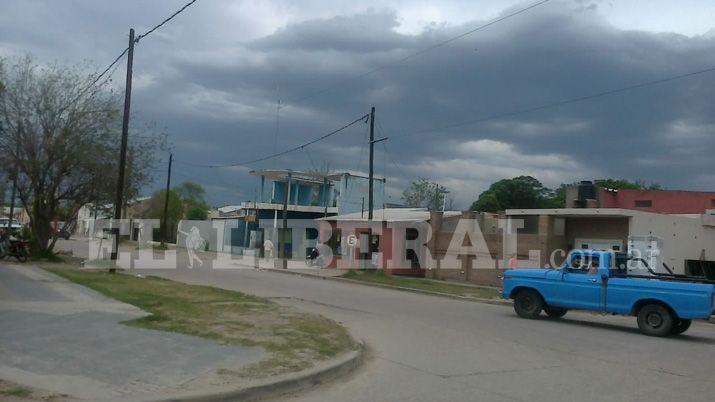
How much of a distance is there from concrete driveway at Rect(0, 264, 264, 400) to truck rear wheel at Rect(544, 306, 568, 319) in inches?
400

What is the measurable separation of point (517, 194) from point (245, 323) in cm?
5648

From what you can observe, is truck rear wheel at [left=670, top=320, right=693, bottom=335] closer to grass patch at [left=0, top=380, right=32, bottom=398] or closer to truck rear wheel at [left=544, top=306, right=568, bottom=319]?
truck rear wheel at [left=544, top=306, right=568, bottom=319]

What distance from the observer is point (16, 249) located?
29641 millimetres

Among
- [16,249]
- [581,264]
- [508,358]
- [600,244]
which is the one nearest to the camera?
[508,358]

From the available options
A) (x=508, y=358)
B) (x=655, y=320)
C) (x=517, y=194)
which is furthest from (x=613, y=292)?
(x=517, y=194)

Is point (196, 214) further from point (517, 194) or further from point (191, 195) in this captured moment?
point (517, 194)

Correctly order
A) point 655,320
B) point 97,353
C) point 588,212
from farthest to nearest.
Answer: point 588,212 < point 655,320 < point 97,353

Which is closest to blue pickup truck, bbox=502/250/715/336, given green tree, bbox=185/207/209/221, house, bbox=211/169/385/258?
house, bbox=211/169/385/258

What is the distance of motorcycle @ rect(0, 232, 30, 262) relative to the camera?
29562mm

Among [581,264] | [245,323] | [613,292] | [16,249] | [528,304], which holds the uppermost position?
[581,264]

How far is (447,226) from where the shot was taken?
34.2 metres

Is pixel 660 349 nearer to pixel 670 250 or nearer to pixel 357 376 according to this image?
pixel 357 376

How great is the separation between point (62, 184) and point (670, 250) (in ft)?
84.6

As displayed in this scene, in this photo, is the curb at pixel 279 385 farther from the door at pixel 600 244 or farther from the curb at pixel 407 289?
the door at pixel 600 244
